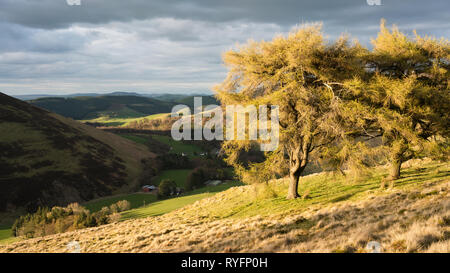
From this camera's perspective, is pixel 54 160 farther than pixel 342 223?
Yes

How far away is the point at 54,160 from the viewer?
102438mm

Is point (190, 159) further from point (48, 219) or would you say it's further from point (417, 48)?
point (417, 48)

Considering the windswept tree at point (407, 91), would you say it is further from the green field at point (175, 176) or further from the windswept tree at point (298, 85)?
the green field at point (175, 176)

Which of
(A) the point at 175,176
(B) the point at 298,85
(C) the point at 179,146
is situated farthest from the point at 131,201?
(C) the point at 179,146

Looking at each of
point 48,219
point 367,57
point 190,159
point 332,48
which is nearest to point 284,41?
point 332,48

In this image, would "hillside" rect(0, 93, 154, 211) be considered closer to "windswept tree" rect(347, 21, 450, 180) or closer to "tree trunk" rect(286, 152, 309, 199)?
"tree trunk" rect(286, 152, 309, 199)

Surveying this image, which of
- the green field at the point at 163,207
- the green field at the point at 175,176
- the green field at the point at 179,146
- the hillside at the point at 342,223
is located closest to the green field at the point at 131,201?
the green field at the point at 175,176

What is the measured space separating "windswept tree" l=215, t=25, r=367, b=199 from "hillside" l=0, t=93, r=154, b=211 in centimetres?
9325

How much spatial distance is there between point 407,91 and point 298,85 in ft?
20.5

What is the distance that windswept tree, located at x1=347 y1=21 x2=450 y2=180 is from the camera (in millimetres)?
14820

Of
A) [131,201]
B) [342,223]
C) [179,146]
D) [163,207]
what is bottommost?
[131,201]

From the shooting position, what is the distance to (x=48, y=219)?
172ft

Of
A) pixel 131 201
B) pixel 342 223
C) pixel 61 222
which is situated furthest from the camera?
pixel 131 201

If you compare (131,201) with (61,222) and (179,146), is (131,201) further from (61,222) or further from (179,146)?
(179,146)
